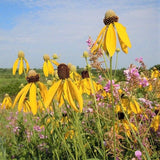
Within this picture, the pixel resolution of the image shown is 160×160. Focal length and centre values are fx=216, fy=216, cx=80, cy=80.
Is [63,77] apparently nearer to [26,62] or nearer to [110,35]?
[110,35]

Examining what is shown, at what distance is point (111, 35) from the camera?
1.10 m

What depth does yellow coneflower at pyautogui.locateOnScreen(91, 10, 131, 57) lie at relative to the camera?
105cm

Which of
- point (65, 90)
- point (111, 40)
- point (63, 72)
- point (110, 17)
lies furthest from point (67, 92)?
point (110, 17)

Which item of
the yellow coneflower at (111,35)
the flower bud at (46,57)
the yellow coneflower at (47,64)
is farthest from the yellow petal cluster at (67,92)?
the flower bud at (46,57)

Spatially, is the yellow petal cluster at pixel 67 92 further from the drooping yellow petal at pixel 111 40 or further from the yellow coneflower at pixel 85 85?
the yellow coneflower at pixel 85 85

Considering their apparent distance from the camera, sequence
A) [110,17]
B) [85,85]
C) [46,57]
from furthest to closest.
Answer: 1. [46,57]
2. [85,85]
3. [110,17]

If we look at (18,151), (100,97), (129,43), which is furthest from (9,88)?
(129,43)

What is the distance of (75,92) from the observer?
3.59ft

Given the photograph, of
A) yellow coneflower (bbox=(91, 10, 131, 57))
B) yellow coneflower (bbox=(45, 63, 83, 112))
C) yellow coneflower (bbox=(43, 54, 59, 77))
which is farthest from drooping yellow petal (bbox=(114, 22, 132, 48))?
yellow coneflower (bbox=(43, 54, 59, 77))

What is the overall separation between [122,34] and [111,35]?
55 mm

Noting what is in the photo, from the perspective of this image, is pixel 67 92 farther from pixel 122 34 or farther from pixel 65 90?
pixel 122 34

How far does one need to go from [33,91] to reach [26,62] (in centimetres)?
83

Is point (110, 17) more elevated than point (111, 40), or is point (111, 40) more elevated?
point (110, 17)

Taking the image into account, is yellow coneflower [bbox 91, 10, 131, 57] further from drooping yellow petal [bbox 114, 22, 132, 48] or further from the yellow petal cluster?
the yellow petal cluster
